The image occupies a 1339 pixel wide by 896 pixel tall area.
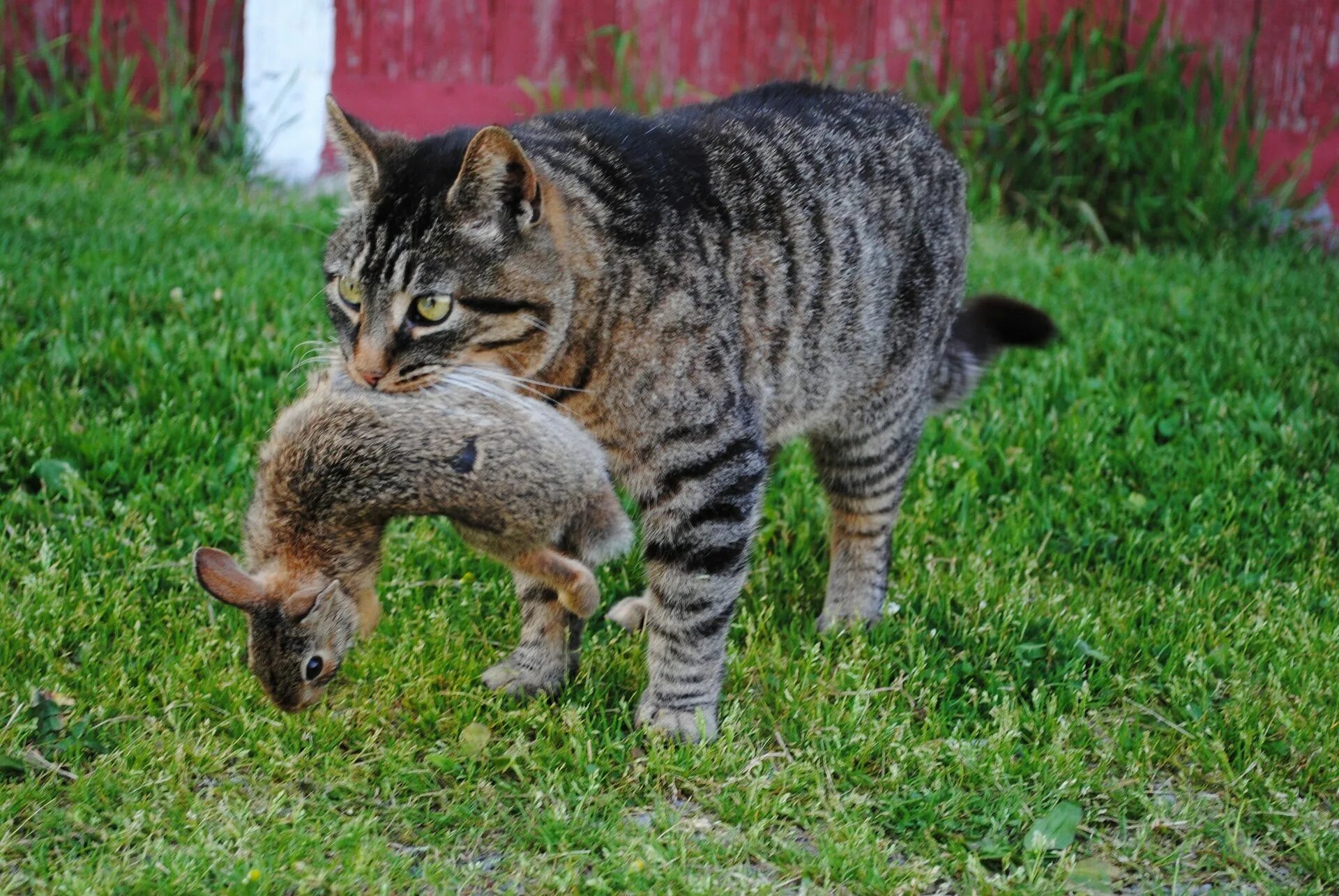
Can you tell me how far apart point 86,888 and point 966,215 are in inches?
129

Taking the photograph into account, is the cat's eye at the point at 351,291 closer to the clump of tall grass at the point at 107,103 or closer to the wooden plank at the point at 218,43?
the clump of tall grass at the point at 107,103

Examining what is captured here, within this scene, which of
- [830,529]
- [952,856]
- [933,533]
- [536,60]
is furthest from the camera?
[536,60]

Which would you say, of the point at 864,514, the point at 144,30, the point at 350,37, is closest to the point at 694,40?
the point at 350,37

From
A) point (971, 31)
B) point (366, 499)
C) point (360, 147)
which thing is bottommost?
point (366, 499)

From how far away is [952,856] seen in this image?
2826 millimetres

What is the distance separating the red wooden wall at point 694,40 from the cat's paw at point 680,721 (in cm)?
545

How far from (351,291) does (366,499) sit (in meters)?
0.52

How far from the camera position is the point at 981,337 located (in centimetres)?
431

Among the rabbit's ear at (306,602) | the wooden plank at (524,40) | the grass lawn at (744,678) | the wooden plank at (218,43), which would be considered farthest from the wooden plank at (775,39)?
the rabbit's ear at (306,602)

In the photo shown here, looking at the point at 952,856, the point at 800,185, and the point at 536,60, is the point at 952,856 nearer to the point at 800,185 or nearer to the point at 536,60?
the point at 800,185

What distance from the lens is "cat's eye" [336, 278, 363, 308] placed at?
3031 millimetres

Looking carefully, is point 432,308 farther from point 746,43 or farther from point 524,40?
point 746,43

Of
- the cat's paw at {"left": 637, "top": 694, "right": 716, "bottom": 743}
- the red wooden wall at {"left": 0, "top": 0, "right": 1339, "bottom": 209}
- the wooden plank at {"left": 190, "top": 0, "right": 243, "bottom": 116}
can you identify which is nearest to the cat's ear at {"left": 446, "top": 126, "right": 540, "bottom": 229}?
the cat's paw at {"left": 637, "top": 694, "right": 716, "bottom": 743}

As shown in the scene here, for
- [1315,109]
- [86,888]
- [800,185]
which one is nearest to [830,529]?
[800,185]
